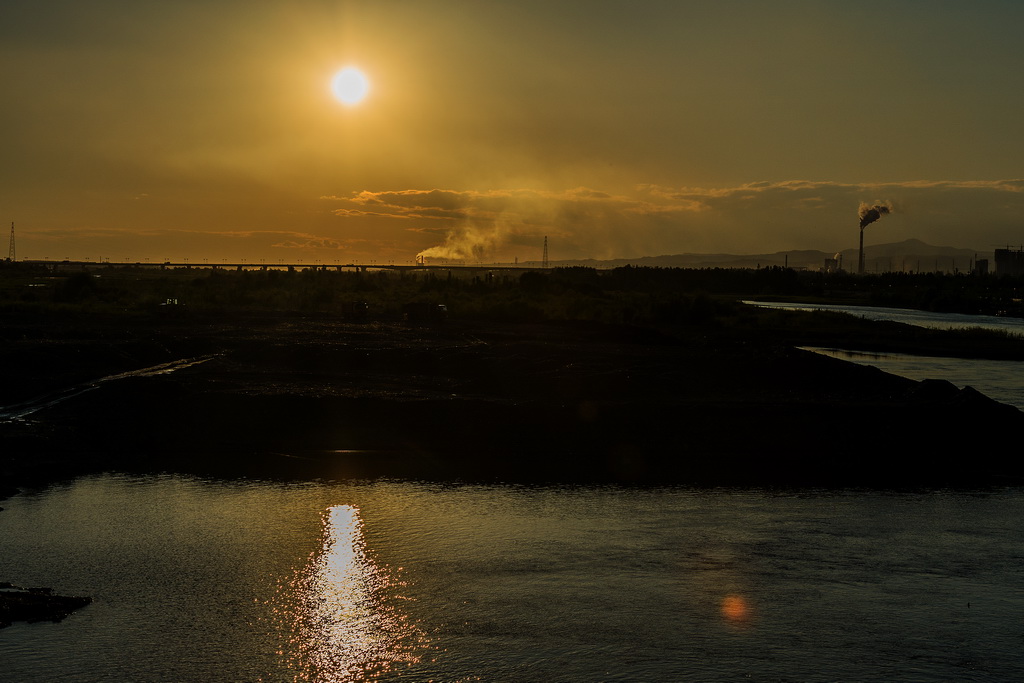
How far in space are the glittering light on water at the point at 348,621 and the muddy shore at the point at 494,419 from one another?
5496 mm

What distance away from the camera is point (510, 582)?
39.8 feet

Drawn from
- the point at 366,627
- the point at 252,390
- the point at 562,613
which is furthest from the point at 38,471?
the point at 562,613

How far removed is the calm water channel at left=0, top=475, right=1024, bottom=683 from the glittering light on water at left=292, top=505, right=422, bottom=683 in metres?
0.04

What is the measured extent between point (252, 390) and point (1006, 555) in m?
19.2

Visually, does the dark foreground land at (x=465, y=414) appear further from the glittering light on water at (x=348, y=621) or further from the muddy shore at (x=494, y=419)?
the glittering light on water at (x=348, y=621)

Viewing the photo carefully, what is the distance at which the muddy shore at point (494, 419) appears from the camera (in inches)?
750

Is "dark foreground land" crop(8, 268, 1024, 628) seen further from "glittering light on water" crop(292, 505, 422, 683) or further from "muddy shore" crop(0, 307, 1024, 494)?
"glittering light on water" crop(292, 505, 422, 683)

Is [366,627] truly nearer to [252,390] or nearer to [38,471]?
[38,471]

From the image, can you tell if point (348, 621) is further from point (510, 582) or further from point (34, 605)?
point (34, 605)

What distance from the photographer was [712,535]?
14367mm

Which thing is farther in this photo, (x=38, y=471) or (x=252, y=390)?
(x=252, y=390)

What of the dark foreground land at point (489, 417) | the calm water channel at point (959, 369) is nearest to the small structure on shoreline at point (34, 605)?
the dark foreground land at point (489, 417)

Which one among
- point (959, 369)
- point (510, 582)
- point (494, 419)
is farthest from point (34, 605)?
point (959, 369)

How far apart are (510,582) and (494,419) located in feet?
35.0
